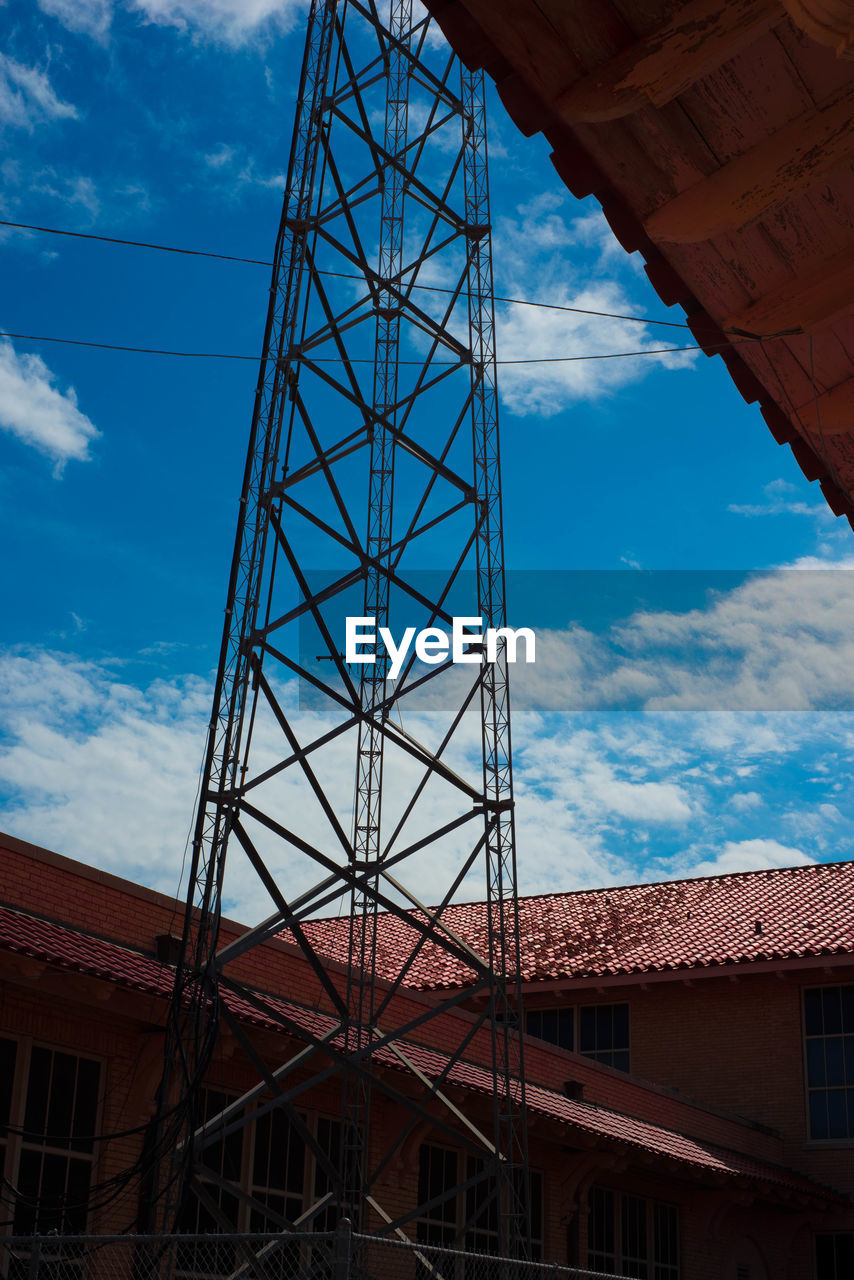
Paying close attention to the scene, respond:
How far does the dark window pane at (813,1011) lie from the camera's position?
24969mm

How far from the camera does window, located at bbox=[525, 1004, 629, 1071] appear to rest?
26906mm

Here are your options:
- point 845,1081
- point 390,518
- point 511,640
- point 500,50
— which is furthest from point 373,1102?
point 500,50

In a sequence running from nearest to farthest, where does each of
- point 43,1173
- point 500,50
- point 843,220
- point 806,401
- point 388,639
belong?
point 500,50, point 843,220, point 806,401, point 43,1173, point 388,639

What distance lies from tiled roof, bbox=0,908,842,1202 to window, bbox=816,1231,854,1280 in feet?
3.05

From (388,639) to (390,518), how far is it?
156 centimetres

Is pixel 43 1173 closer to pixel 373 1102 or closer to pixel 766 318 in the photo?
pixel 373 1102

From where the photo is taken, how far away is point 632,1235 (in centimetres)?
2059

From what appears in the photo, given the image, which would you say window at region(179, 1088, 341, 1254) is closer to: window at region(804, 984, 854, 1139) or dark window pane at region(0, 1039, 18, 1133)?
dark window pane at region(0, 1039, 18, 1133)

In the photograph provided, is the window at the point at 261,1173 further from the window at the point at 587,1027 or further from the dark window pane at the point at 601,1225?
the window at the point at 587,1027

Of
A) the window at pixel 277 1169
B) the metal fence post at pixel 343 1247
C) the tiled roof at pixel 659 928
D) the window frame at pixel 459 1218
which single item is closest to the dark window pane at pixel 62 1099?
the window at pixel 277 1169

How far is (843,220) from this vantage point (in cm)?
400

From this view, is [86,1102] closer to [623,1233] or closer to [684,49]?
[684,49]

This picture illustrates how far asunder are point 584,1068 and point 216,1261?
34.8ft

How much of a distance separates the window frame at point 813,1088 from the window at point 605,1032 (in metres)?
3.52
